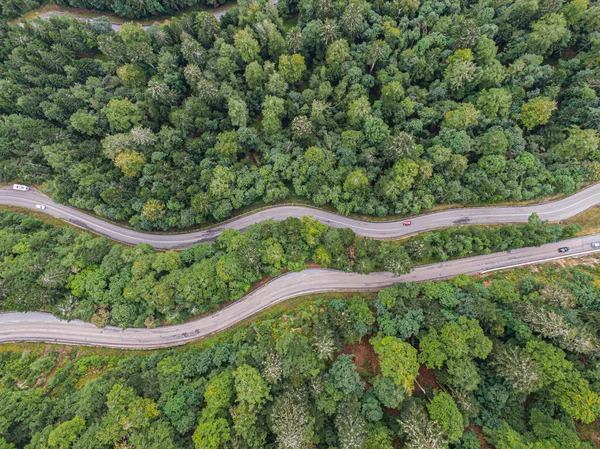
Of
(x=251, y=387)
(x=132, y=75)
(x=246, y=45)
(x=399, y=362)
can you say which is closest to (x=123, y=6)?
(x=132, y=75)

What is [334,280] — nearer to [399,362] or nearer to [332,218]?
[332,218]

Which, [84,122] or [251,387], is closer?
[251,387]

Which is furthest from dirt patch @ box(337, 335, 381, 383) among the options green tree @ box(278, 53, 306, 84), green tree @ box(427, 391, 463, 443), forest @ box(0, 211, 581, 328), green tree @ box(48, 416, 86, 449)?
green tree @ box(278, 53, 306, 84)

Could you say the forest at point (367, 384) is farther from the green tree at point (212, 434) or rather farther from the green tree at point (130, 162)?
the green tree at point (130, 162)

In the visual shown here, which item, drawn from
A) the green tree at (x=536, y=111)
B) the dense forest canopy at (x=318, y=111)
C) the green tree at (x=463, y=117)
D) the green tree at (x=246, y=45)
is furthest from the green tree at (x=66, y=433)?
the green tree at (x=536, y=111)

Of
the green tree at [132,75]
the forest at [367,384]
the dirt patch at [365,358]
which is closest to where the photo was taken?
the forest at [367,384]

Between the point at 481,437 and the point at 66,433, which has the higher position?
the point at 481,437
